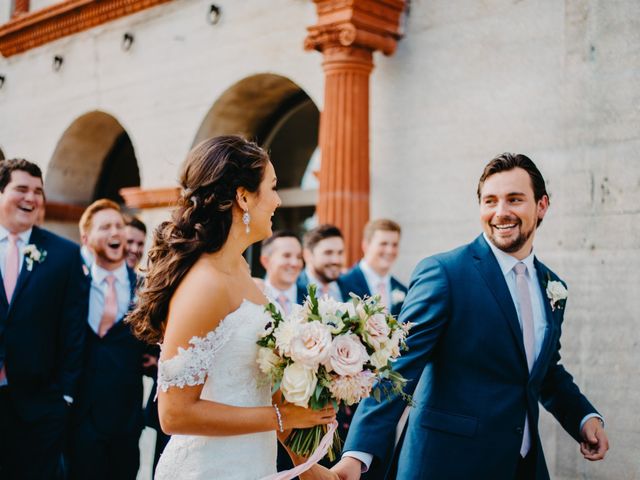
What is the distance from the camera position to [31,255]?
4.81m

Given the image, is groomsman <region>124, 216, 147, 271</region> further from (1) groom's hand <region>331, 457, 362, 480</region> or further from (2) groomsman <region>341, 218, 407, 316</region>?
(1) groom's hand <region>331, 457, 362, 480</region>

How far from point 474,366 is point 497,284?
37 centimetres

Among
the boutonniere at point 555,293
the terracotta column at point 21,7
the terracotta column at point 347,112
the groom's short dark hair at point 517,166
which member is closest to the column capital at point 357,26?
the terracotta column at point 347,112

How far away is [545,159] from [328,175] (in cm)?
193

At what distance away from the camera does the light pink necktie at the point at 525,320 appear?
320 centimetres

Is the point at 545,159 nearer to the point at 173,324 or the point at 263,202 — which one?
the point at 263,202

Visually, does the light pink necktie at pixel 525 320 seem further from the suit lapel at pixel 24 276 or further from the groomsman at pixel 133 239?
the groomsman at pixel 133 239

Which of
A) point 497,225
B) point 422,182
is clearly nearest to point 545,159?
point 422,182

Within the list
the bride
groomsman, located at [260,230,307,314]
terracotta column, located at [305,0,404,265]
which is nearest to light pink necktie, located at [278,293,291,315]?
groomsman, located at [260,230,307,314]

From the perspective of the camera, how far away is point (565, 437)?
541cm

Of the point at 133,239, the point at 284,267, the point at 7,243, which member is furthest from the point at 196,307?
the point at 133,239

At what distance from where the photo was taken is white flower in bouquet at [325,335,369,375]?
2.44 metres

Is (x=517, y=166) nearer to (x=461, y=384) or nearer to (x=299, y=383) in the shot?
(x=461, y=384)

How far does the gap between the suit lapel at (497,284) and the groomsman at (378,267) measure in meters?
2.69
